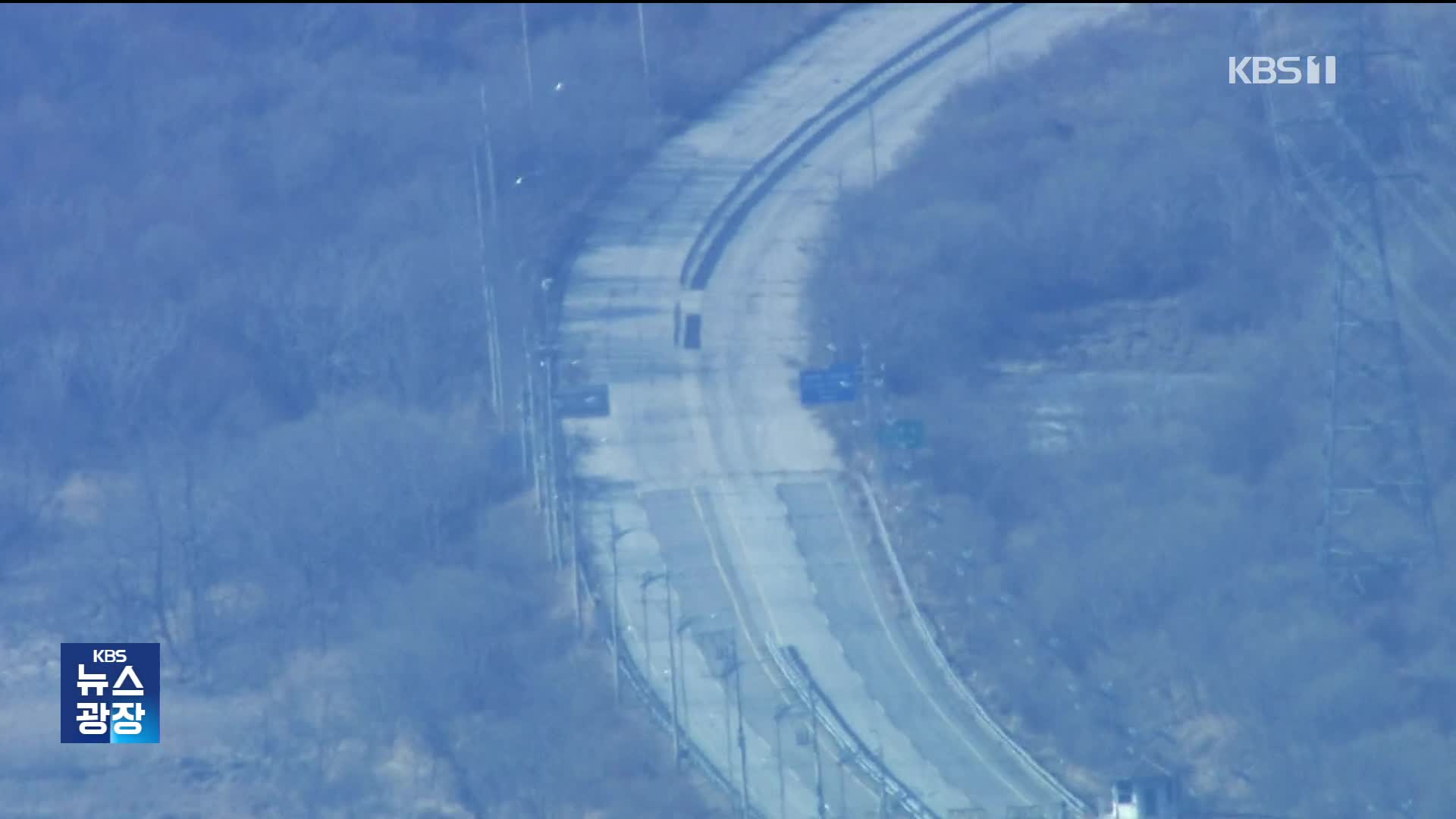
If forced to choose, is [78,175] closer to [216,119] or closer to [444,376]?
[216,119]

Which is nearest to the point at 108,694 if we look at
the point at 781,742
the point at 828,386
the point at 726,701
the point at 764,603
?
the point at 781,742

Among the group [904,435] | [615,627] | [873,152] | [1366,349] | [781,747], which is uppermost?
[873,152]

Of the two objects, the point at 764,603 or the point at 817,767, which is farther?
the point at 764,603

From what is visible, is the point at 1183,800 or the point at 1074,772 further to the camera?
the point at 1074,772

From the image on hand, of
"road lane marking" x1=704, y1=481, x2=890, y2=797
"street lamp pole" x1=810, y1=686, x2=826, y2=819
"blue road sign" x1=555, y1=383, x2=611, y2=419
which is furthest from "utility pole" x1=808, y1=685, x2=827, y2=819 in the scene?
"blue road sign" x1=555, y1=383, x2=611, y2=419

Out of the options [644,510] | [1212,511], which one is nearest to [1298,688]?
[1212,511]

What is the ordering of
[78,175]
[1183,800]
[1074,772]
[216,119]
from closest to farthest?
[1183,800], [1074,772], [78,175], [216,119]

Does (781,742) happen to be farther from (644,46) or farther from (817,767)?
(644,46)

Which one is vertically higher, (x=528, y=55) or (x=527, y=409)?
(x=528, y=55)
